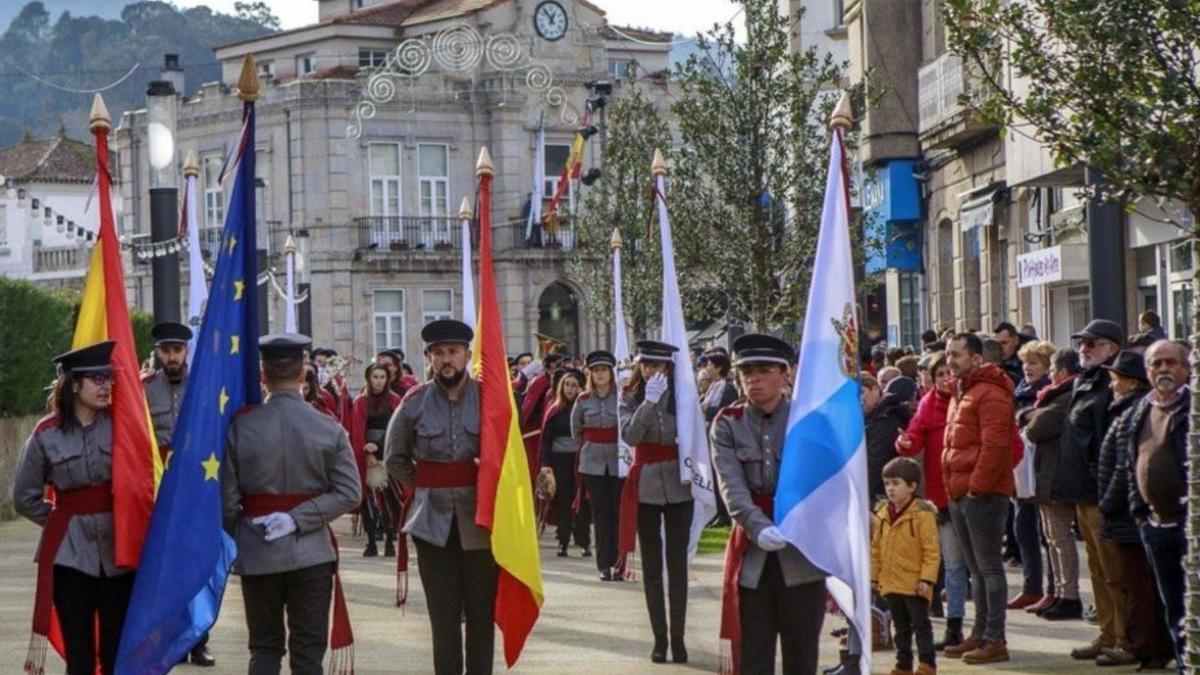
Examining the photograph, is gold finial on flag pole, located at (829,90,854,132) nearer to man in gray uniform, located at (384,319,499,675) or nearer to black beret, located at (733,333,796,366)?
black beret, located at (733,333,796,366)

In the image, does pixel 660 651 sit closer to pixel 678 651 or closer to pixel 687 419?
pixel 678 651

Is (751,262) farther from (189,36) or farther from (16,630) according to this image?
(189,36)

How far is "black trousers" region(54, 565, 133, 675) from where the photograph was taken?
1137cm

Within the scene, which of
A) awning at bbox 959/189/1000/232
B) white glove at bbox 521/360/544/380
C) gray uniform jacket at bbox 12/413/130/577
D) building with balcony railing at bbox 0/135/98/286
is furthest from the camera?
building with balcony railing at bbox 0/135/98/286

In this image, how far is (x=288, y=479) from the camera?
10.8 meters

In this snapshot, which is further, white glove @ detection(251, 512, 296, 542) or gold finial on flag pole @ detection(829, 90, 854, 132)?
gold finial on flag pole @ detection(829, 90, 854, 132)

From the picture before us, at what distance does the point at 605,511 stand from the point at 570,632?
3.90 m

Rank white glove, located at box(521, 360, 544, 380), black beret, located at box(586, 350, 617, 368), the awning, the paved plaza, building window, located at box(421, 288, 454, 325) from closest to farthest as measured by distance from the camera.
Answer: the paved plaza < black beret, located at box(586, 350, 617, 368) < white glove, located at box(521, 360, 544, 380) < the awning < building window, located at box(421, 288, 454, 325)

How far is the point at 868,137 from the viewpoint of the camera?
120 feet

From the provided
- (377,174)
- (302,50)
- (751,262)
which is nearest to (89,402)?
(751,262)

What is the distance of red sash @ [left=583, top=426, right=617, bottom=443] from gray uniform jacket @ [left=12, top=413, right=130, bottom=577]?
8.67 m

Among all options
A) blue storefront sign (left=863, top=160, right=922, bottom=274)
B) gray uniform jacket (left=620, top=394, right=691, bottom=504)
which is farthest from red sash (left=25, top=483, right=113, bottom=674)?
blue storefront sign (left=863, top=160, right=922, bottom=274)

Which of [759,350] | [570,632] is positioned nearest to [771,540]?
[759,350]

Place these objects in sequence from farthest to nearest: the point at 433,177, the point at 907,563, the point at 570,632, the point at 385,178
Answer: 1. the point at 433,177
2. the point at 385,178
3. the point at 570,632
4. the point at 907,563
